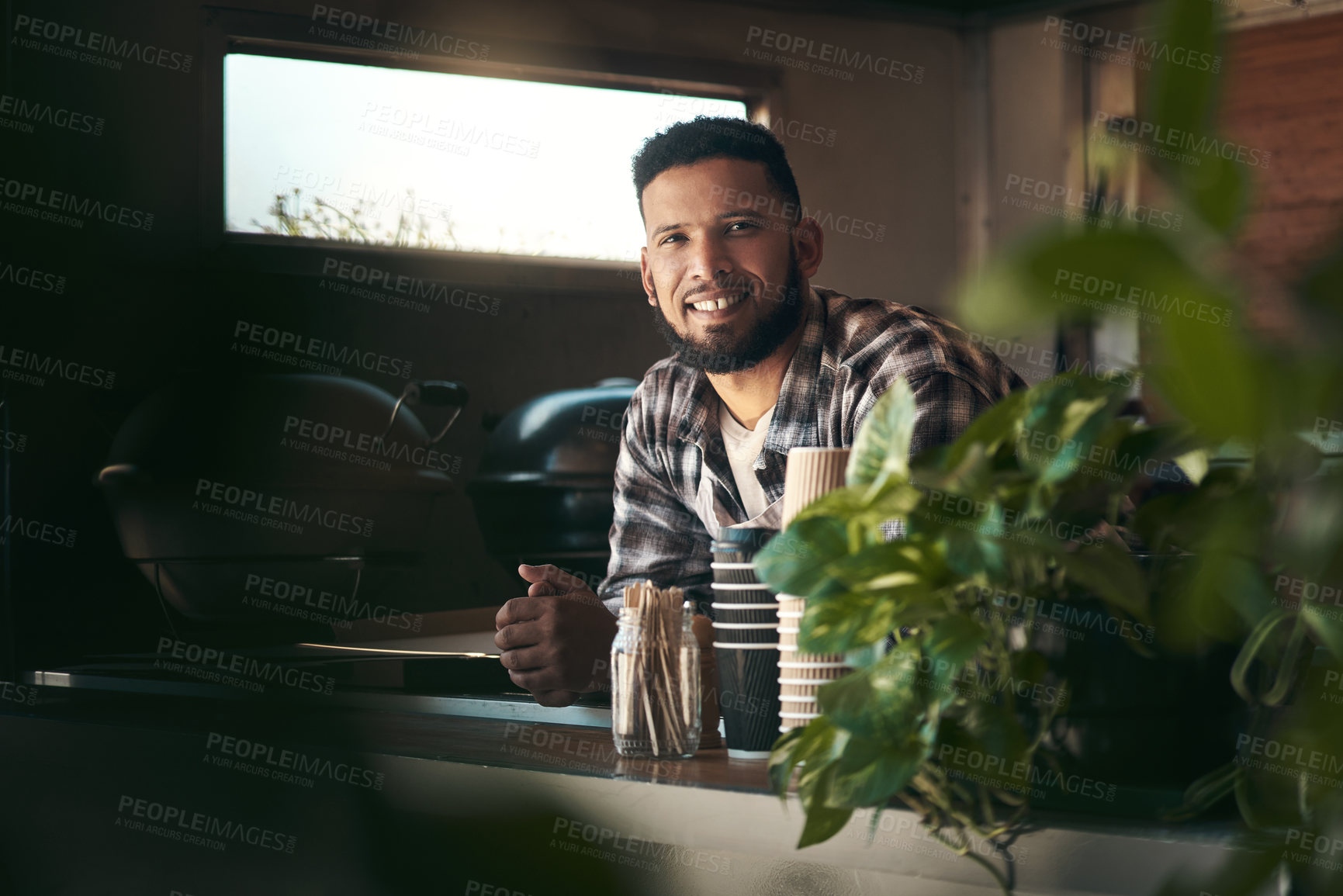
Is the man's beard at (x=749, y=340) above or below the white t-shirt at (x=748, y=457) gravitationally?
above

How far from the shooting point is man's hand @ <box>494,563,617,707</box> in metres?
1.41

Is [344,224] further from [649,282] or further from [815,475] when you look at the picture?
[815,475]

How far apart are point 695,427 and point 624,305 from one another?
2.34 metres

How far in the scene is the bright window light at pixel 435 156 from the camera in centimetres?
378

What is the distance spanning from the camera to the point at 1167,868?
2.14ft

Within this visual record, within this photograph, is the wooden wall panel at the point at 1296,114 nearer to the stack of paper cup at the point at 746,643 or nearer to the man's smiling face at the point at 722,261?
the man's smiling face at the point at 722,261

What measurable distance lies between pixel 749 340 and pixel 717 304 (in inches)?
3.5

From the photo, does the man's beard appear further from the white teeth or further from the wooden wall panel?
the wooden wall panel

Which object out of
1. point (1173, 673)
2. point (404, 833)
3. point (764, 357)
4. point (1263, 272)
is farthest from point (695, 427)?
point (1263, 272)

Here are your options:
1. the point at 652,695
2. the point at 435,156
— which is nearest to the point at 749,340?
the point at 652,695

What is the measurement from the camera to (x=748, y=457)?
202 centimetres

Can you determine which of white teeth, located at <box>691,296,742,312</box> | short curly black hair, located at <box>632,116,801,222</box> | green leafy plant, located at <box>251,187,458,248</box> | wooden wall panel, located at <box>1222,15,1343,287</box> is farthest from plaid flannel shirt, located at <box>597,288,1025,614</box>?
wooden wall panel, located at <box>1222,15,1343,287</box>

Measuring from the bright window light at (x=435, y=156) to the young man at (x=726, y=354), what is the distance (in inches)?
82.2

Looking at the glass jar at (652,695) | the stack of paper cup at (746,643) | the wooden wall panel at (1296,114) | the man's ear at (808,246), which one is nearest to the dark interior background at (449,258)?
the wooden wall panel at (1296,114)
